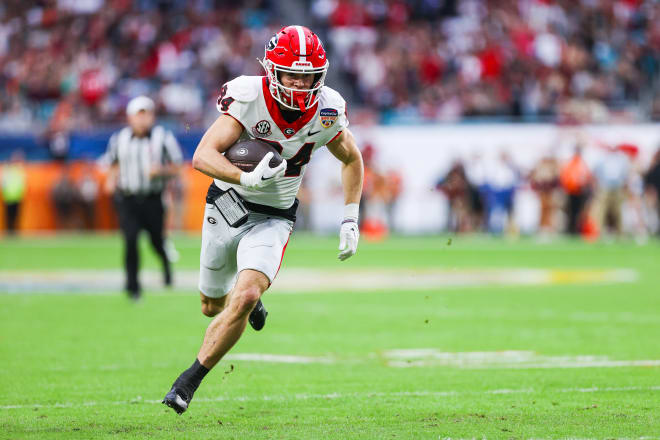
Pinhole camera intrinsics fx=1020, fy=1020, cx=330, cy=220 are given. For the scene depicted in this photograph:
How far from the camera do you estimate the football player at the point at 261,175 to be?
4.85 metres

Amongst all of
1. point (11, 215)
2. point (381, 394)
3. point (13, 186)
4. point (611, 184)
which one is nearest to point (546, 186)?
point (611, 184)

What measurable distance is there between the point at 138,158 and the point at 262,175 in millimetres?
5603

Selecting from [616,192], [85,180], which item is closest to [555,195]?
[616,192]

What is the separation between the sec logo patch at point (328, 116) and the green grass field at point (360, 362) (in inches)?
56.9

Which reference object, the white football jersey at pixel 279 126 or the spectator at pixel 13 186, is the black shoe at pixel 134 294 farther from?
the spectator at pixel 13 186

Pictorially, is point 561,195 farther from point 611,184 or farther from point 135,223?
point 135,223

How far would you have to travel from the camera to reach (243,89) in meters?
5.12

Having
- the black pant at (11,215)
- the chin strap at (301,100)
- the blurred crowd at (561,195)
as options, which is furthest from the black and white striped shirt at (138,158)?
the black pant at (11,215)

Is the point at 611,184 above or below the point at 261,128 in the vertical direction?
below

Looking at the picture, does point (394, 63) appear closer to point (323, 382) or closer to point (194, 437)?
point (323, 382)

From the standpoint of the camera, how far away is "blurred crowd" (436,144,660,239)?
1975 cm

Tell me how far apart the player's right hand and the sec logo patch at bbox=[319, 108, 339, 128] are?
22.7 inches

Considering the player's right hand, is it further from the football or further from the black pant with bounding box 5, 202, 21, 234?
the black pant with bounding box 5, 202, 21, 234

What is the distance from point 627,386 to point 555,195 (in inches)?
641
